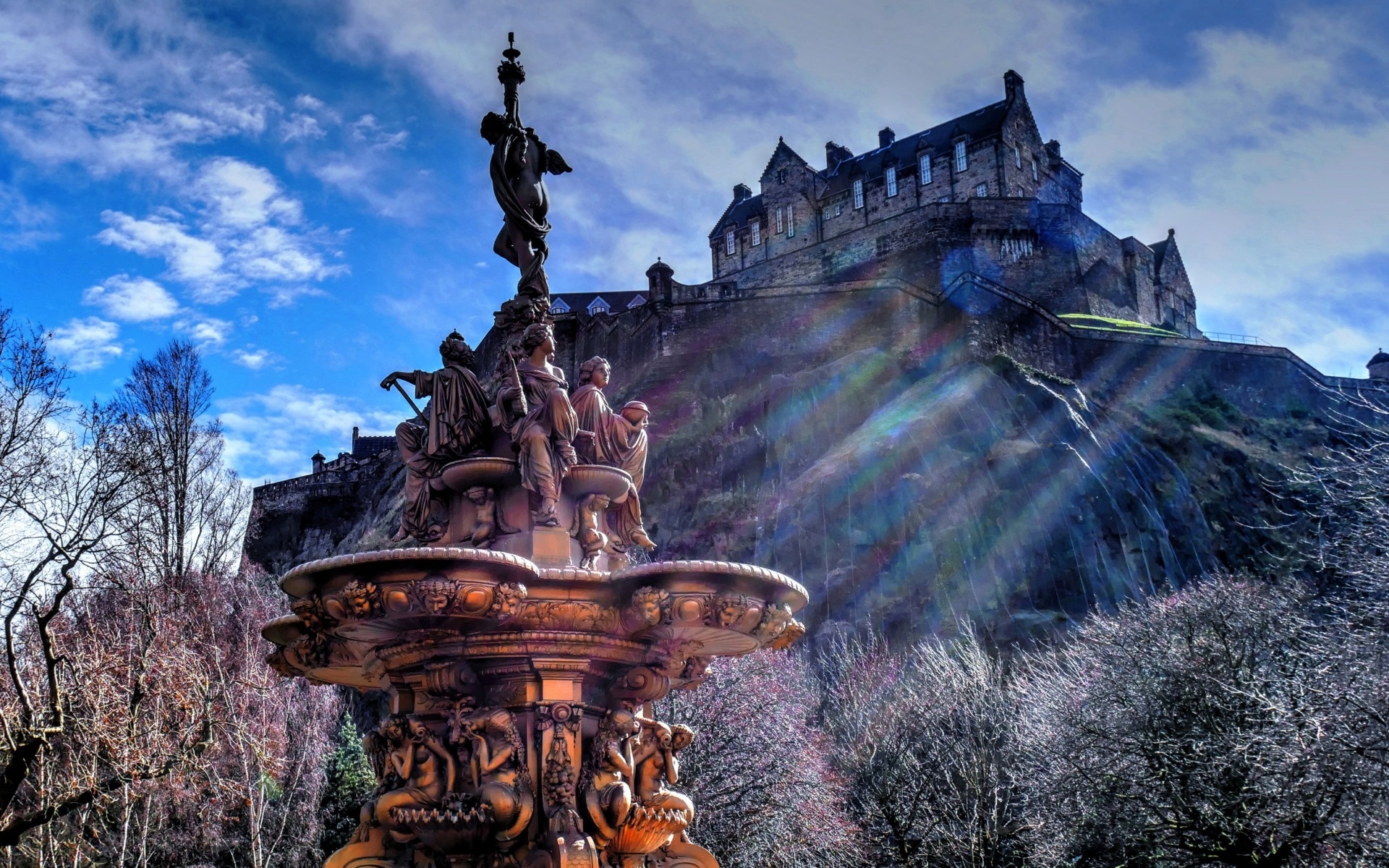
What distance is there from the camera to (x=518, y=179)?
31.2ft

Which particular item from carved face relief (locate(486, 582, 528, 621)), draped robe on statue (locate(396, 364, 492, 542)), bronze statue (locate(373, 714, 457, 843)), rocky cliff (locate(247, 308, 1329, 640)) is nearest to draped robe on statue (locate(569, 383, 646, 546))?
draped robe on statue (locate(396, 364, 492, 542))

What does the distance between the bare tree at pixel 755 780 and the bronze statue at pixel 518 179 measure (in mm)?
14135

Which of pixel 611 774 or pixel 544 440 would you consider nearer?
pixel 611 774

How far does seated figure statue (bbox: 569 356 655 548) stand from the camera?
8.45 meters

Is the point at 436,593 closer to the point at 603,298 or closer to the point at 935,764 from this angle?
the point at 935,764

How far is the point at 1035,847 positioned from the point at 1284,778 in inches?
394

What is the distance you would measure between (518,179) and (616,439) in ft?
7.77

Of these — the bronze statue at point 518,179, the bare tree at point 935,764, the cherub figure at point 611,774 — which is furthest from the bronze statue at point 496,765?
the bare tree at point 935,764

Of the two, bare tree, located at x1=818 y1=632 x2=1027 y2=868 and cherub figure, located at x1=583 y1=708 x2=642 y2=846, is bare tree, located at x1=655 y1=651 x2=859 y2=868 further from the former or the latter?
cherub figure, located at x1=583 y1=708 x2=642 y2=846

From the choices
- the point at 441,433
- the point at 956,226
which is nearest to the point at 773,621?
the point at 441,433

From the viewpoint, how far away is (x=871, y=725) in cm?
3102

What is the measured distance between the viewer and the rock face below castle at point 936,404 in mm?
46531

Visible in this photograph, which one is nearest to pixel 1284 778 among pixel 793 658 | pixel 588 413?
pixel 588 413

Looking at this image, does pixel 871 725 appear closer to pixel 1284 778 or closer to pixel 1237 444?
pixel 1284 778
